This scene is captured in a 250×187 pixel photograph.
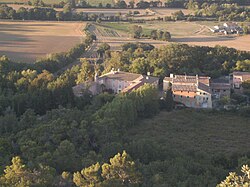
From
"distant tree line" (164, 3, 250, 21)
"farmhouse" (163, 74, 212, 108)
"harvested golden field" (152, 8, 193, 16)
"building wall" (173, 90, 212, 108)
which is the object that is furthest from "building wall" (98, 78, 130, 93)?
"harvested golden field" (152, 8, 193, 16)

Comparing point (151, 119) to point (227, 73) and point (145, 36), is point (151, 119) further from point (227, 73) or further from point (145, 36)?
point (145, 36)

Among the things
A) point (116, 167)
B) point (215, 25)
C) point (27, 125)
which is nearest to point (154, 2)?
point (215, 25)

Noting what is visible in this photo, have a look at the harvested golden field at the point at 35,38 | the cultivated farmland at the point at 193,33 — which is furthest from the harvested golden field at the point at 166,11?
the harvested golden field at the point at 35,38

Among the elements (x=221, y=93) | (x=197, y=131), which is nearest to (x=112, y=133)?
(x=197, y=131)

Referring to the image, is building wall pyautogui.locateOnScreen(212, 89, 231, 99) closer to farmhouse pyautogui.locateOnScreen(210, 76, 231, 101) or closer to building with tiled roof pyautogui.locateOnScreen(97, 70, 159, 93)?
farmhouse pyautogui.locateOnScreen(210, 76, 231, 101)

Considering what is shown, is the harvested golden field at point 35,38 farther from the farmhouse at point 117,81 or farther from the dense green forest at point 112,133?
the farmhouse at point 117,81
